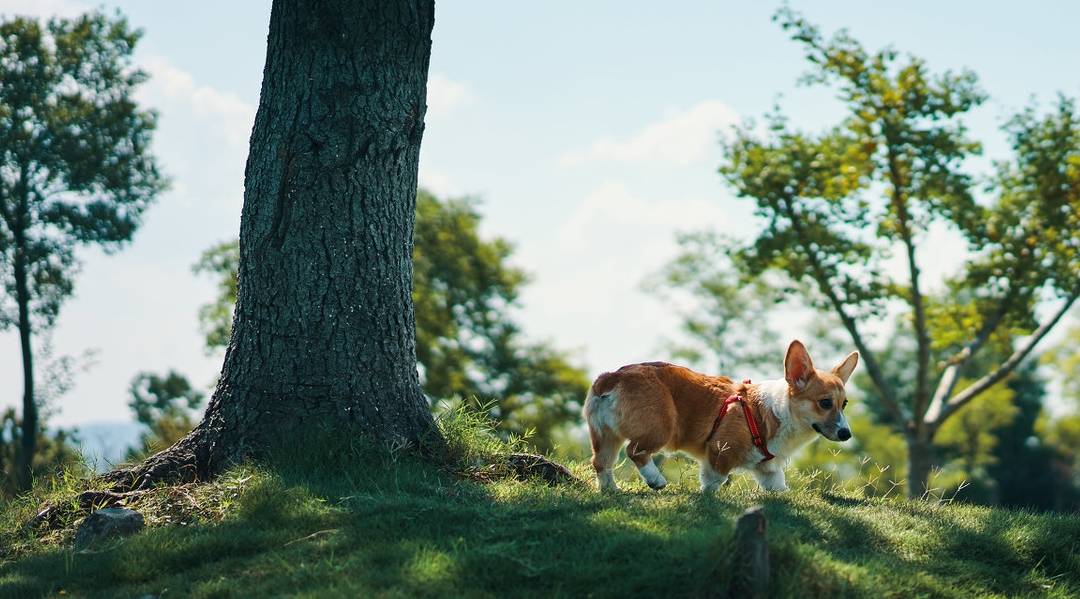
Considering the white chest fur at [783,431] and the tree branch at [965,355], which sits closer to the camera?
the white chest fur at [783,431]

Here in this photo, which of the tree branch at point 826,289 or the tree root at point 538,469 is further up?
the tree branch at point 826,289

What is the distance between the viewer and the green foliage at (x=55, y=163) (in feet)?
84.2

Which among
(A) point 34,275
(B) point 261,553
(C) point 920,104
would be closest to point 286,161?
(B) point 261,553

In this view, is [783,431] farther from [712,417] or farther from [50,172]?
Result: [50,172]

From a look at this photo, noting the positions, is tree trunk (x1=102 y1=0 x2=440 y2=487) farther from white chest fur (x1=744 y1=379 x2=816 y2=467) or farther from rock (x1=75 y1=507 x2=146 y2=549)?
white chest fur (x1=744 y1=379 x2=816 y2=467)

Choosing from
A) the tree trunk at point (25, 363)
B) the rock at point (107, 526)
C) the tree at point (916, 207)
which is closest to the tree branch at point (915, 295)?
the tree at point (916, 207)

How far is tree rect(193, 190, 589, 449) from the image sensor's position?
117 ft

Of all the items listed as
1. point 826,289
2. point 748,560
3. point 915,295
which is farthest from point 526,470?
point 915,295

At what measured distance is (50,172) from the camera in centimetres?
2602

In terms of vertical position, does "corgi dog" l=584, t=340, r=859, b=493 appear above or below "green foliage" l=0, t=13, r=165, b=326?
below

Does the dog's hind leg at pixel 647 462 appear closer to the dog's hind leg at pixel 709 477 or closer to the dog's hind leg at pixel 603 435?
the dog's hind leg at pixel 603 435

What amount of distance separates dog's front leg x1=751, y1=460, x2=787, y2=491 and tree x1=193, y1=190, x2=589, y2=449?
25.4 m

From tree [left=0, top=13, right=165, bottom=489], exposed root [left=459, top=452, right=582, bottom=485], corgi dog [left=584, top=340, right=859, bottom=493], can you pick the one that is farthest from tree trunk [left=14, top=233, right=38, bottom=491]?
corgi dog [left=584, top=340, right=859, bottom=493]

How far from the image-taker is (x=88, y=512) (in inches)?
335
